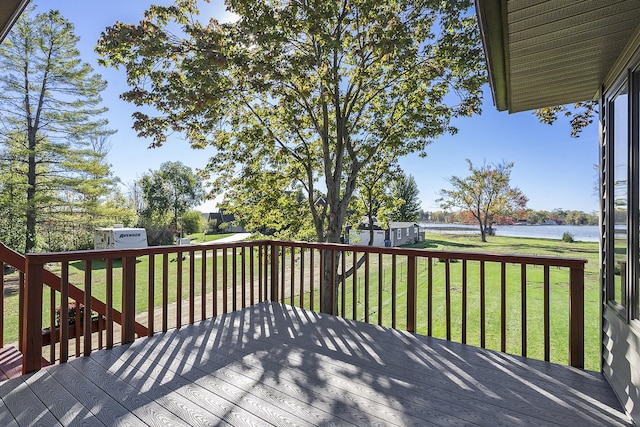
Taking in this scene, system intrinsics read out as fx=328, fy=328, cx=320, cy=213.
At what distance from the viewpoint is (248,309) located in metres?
4.12

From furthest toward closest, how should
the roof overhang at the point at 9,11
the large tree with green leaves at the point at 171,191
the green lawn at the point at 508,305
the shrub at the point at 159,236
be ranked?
1. the large tree with green leaves at the point at 171,191
2. the shrub at the point at 159,236
3. the green lawn at the point at 508,305
4. the roof overhang at the point at 9,11

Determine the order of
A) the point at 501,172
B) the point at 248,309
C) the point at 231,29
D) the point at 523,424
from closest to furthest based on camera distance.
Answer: the point at 523,424, the point at 248,309, the point at 231,29, the point at 501,172

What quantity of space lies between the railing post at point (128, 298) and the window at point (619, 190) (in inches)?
150

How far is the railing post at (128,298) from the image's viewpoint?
2.99 meters

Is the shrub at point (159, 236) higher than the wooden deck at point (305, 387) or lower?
lower

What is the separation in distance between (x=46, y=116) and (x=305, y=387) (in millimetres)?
17505

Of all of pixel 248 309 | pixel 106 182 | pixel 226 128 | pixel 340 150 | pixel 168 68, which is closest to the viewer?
pixel 248 309

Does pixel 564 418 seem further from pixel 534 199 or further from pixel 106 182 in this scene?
pixel 106 182

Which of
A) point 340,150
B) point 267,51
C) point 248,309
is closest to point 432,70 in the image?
point 340,150

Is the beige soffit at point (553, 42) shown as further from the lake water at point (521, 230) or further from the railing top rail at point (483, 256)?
the lake water at point (521, 230)

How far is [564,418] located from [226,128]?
6.73 meters

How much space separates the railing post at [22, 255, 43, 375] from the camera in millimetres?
2393

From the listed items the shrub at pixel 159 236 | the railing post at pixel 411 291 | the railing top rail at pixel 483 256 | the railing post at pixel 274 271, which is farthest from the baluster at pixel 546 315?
the shrub at pixel 159 236

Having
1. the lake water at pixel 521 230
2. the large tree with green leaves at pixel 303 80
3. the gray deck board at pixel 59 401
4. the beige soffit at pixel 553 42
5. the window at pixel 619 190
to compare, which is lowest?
the gray deck board at pixel 59 401
